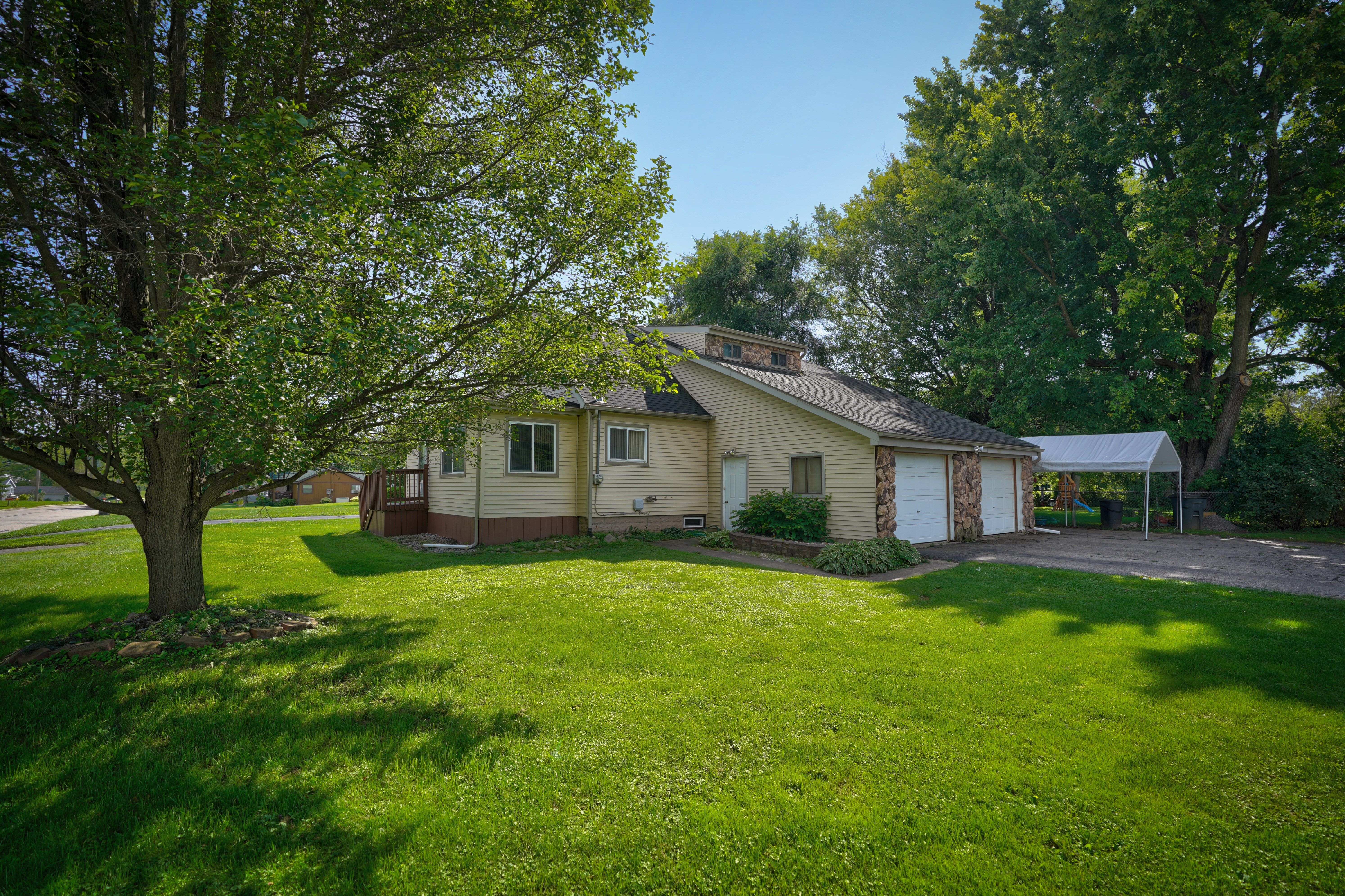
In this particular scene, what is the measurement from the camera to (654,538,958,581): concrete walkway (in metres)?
10.1

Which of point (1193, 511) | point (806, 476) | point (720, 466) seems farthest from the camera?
point (1193, 511)

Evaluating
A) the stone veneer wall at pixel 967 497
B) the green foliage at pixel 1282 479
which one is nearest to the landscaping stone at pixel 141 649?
the stone veneer wall at pixel 967 497

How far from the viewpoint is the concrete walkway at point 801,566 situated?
10.1 meters

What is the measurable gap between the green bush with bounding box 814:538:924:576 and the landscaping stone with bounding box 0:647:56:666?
10.00 metres

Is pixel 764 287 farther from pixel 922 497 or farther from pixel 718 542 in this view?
pixel 718 542

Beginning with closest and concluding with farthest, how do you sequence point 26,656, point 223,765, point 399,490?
point 223,765, point 26,656, point 399,490

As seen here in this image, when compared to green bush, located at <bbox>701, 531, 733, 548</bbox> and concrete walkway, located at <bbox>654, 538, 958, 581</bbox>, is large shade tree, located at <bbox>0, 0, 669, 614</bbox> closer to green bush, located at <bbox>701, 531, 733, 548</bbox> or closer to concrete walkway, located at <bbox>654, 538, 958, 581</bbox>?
concrete walkway, located at <bbox>654, 538, 958, 581</bbox>

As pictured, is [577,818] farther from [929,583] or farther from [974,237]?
[974,237]

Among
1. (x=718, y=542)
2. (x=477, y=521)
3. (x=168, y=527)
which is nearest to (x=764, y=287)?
(x=718, y=542)

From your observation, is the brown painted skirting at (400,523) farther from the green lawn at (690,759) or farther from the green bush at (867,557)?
the green bush at (867,557)

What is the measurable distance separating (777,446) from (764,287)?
21066 millimetres

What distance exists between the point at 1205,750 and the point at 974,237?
73.2 ft

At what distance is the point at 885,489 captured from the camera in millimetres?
13164

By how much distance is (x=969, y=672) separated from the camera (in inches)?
202
